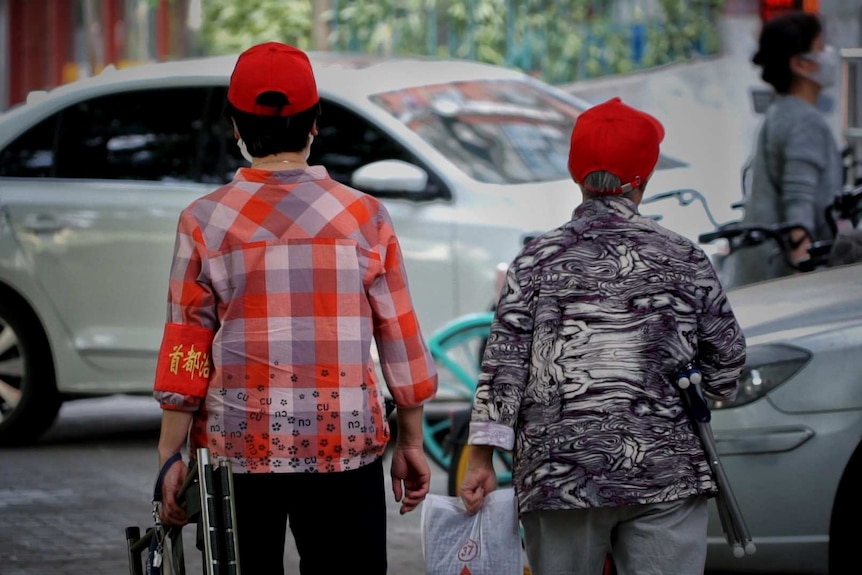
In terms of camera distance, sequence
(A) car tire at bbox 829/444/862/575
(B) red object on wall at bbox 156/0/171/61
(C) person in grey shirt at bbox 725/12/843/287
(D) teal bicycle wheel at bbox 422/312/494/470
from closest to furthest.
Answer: (A) car tire at bbox 829/444/862/575 < (C) person in grey shirt at bbox 725/12/843/287 < (D) teal bicycle wheel at bbox 422/312/494/470 < (B) red object on wall at bbox 156/0/171/61

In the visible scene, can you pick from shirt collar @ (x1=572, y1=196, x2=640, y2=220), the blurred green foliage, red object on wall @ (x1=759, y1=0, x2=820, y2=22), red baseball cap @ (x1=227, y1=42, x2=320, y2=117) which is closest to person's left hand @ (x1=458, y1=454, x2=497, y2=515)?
shirt collar @ (x1=572, y1=196, x2=640, y2=220)

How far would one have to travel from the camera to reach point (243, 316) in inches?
135

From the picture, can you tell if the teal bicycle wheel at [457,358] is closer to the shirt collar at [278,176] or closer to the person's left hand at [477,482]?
the person's left hand at [477,482]

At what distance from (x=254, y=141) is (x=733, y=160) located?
7.61 meters

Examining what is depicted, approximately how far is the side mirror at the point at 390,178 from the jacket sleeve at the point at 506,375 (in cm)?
464

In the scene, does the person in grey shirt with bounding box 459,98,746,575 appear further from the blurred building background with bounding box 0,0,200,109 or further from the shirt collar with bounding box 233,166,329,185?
the blurred building background with bounding box 0,0,200,109

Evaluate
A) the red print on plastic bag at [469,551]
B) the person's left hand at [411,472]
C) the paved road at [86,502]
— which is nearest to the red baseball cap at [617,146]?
the person's left hand at [411,472]

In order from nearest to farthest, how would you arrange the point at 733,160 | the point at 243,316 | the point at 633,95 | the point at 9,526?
the point at 243,316 < the point at 9,526 < the point at 733,160 < the point at 633,95

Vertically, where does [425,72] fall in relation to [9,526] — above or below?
above

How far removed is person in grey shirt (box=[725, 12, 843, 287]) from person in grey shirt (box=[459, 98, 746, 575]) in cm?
339

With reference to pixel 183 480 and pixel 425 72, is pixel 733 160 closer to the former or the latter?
pixel 425 72

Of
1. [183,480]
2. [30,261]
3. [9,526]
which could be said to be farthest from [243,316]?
[30,261]

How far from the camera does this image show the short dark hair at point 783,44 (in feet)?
25.0

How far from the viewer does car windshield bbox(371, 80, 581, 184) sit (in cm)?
870
